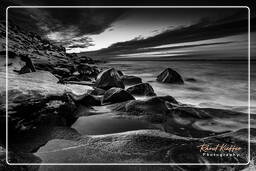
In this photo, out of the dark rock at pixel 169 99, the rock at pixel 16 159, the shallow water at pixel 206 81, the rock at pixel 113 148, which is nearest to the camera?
the rock at pixel 16 159

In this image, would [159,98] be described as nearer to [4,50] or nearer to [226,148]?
[226,148]

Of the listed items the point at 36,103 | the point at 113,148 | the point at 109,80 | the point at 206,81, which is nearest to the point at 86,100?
the point at 109,80

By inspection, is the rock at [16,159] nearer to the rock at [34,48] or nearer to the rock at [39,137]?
the rock at [39,137]

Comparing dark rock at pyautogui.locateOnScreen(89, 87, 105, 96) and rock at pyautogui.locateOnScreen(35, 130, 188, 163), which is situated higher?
dark rock at pyautogui.locateOnScreen(89, 87, 105, 96)

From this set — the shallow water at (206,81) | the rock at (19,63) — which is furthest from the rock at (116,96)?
the rock at (19,63)

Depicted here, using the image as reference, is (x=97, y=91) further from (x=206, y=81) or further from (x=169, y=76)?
(x=206, y=81)

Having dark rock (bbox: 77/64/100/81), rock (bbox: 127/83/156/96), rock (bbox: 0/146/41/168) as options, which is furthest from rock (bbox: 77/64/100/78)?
rock (bbox: 0/146/41/168)

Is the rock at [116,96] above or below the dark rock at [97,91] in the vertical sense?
below

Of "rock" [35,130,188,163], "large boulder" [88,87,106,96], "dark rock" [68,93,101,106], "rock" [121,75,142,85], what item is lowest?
"rock" [35,130,188,163]

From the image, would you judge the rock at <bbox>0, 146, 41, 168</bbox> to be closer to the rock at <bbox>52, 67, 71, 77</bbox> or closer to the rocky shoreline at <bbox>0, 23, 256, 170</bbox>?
the rocky shoreline at <bbox>0, 23, 256, 170</bbox>
